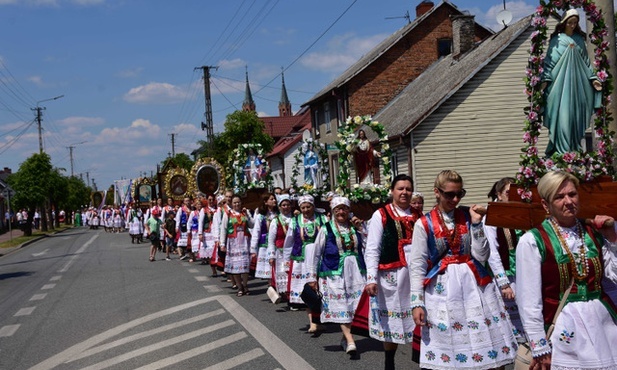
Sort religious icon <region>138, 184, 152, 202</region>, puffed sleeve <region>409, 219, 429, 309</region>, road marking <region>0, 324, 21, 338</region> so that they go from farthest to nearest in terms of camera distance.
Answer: religious icon <region>138, 184, 152, 202</region> → road marking <region>0, 324, 21, 338</region> → puffed sleeve <region>409, 219, 429, 309</region>

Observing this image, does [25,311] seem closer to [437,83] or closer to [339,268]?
[339,268]

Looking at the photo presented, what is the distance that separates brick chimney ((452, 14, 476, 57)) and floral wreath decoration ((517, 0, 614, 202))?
27.3 metres

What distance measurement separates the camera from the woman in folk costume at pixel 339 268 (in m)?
8.48

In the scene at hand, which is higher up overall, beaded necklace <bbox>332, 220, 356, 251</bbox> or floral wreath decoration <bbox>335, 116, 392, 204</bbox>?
floral wreath decoration <bbox>335, 116, 392, 204</bbox>

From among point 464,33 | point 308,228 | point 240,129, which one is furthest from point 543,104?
point 240,129

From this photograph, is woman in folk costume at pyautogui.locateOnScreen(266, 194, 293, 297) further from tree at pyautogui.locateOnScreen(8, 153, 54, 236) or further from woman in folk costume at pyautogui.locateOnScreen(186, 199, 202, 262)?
tree at pyautogui.locateOnScreen(8, 153, 54, 236)

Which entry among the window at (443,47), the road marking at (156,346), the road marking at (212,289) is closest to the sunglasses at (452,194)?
the road marking at (156,346)

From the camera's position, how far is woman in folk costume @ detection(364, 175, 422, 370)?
6.66 meters

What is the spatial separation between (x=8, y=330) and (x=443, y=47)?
29.6 metres

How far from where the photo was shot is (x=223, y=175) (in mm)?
31906

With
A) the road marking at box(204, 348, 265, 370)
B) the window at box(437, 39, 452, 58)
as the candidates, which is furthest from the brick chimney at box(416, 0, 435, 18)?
the road marking at box(204, 348, 265, 370)

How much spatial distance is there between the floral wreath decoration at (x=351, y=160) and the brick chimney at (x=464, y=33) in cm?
2287

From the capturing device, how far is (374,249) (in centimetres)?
664

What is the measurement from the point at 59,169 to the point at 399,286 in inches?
2567
